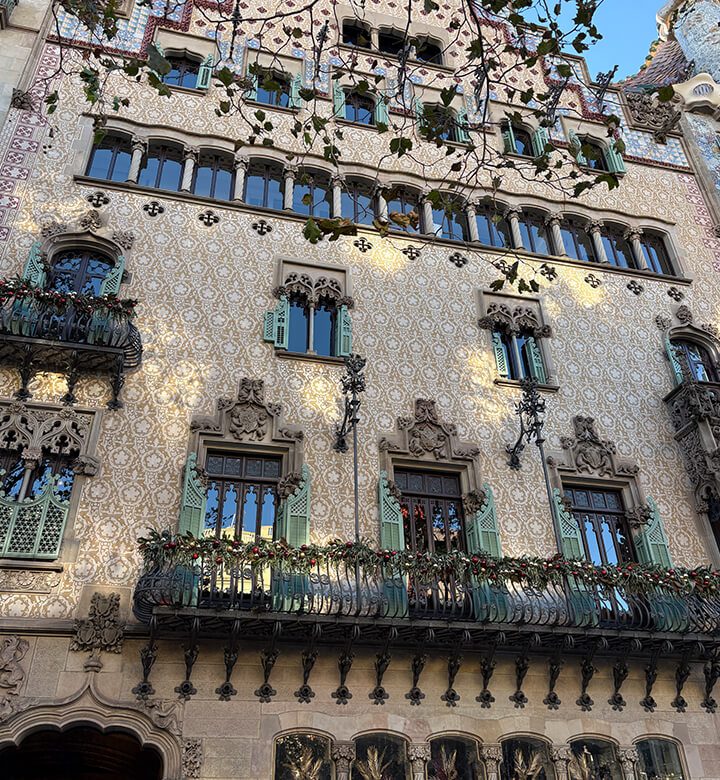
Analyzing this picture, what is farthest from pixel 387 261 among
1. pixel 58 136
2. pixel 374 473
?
pixel 58 136

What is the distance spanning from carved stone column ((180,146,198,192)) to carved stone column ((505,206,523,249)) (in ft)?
26.4

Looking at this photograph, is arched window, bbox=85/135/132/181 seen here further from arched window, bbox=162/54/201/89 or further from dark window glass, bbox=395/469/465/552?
dark window glass, bbox=395/469/465/552

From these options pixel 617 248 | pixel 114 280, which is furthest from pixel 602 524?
pixel 114 280

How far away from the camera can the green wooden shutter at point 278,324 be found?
48.1 ft

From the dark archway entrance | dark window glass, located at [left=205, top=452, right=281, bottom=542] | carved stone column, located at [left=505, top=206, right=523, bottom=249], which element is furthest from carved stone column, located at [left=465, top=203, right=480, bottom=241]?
the dark archway entrance

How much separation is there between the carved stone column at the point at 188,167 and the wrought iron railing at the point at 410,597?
913 centimetres

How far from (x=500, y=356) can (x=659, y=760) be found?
8.19m

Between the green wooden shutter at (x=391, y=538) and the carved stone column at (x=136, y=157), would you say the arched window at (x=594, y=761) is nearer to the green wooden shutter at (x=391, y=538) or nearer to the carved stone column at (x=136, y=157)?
the green wooden shutter at (x=391, y=538)

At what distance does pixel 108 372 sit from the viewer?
43.3 feet

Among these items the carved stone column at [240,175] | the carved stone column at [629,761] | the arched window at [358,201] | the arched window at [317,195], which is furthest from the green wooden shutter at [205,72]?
the carved stone column at [629,761]

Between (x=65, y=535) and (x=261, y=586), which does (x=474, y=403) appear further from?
(x=65, y=535)

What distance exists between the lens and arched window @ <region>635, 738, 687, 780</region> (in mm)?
11648

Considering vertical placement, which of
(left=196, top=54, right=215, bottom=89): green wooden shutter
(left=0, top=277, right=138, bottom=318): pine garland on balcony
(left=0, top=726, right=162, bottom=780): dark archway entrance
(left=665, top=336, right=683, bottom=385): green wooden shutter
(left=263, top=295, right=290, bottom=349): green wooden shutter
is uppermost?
(left=196, top=54, right=215, bottom=89): green wooden shutter

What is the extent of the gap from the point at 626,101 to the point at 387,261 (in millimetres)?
12071
